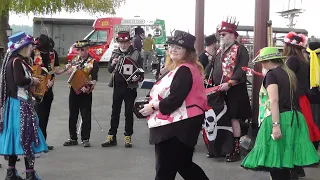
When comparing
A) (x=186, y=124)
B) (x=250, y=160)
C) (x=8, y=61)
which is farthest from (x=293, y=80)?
(x=8, y=61)

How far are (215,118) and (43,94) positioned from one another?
250 centimetres

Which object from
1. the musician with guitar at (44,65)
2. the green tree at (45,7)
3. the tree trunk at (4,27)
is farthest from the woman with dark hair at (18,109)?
the tree trunk at (4,27)

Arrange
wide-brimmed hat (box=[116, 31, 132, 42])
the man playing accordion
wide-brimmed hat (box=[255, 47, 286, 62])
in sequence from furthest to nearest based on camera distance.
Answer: the man playing accordion < wide-brimmed hat (box=[116, 31, 132, 42]) < wide-brimmed hat (box=[255, 47, 286, 62])

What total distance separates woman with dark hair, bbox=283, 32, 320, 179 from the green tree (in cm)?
2240

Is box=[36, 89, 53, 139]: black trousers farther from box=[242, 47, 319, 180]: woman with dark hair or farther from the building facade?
the building facade

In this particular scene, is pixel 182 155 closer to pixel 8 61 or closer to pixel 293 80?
pixel 293 80

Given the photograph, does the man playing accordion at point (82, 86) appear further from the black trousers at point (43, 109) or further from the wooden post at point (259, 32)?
the wooden post at point (259, 32)

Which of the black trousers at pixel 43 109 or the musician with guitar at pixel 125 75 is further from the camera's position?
the musician with guitar at pixel 125 75

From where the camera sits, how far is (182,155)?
15.3ft

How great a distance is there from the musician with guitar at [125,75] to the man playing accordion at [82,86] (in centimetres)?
33

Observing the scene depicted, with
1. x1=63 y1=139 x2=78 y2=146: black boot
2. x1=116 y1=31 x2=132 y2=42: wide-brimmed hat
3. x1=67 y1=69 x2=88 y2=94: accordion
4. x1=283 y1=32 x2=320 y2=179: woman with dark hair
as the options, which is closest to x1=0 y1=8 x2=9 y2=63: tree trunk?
x1=63 y1=139 x2=78 y2=146: black boot

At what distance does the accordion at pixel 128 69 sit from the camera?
26.4ft

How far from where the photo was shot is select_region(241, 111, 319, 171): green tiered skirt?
523 centimetres

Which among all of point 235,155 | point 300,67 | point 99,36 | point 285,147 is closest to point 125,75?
point 235,155
